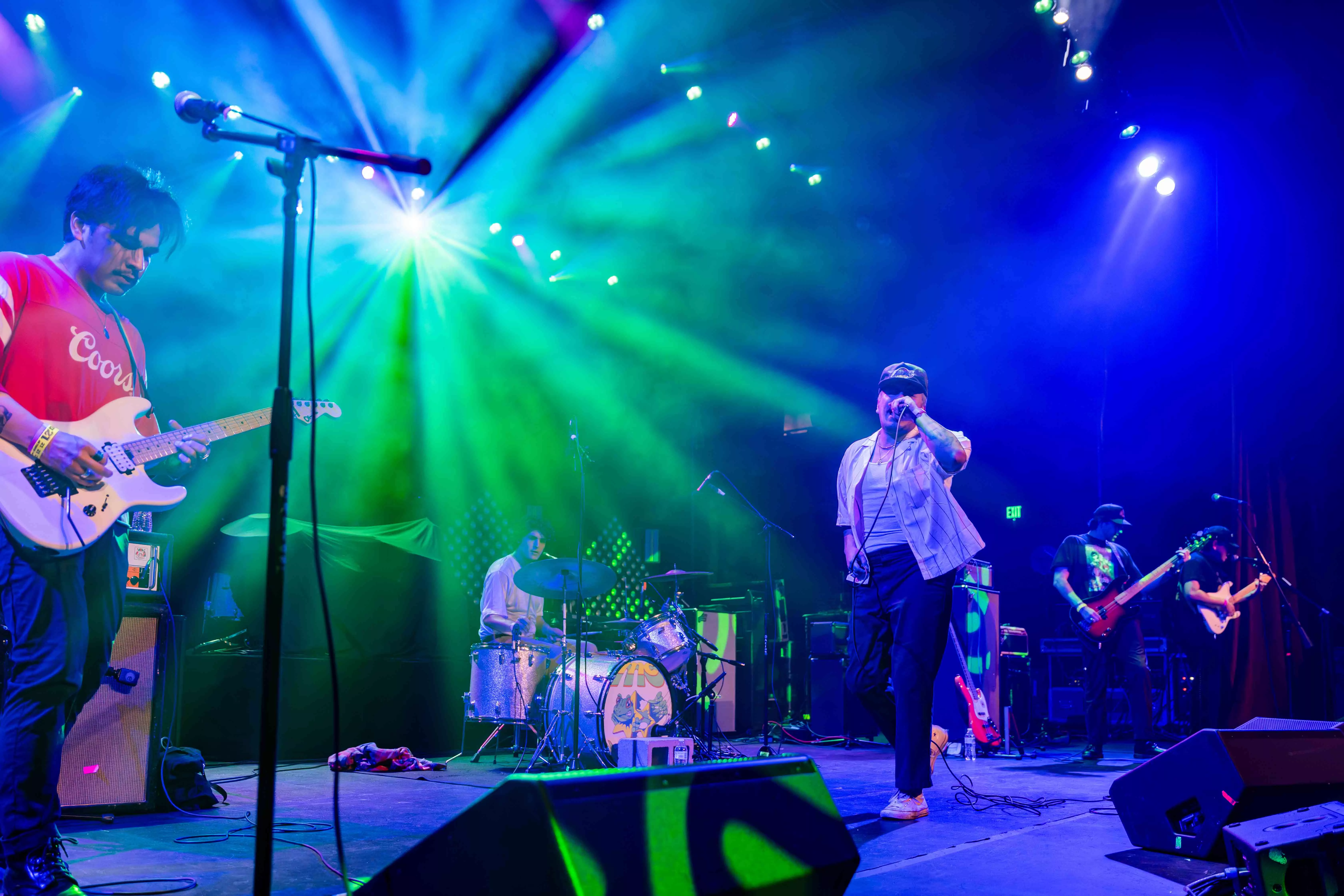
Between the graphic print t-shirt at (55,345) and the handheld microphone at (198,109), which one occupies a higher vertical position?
the handheld microphone at (198,109)

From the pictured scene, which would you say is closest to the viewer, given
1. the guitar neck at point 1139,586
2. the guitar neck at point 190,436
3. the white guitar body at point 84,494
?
the white guitar body at point 84,494

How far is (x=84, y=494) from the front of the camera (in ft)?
8.75

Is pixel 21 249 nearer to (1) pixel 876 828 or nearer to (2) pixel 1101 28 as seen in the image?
(1) pixel 876 828

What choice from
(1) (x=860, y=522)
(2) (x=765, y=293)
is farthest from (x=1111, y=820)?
(2) (x=765, y=293)

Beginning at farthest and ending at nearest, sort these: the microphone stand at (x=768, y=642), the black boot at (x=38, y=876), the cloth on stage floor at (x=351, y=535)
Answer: the cloth on stage floor at (x=351, y=535), the microphone stand at (x=768, y=642), the black boot at (x=38, y=876)

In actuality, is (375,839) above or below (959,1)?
below

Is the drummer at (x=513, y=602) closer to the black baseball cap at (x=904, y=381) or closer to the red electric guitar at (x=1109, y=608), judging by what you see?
the black baseball cap at (x=904, y=381)

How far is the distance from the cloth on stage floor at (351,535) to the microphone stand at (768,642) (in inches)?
129

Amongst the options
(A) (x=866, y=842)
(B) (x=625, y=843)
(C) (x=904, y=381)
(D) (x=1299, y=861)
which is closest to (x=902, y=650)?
(A) (x=866, y=842)

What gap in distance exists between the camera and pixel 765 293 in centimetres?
1060

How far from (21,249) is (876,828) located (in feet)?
24.1

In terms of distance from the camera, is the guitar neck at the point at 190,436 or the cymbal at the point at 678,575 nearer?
the guitar neck at the point at 190,436

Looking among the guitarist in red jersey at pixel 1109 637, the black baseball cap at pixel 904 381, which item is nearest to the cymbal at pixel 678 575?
the guitarist in red jersey at pixel 1109 637

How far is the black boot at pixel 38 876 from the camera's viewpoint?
2.36 meters
